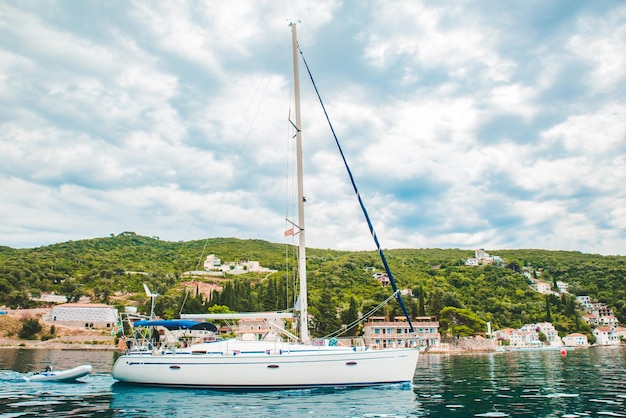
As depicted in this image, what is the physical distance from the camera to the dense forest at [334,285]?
275 feet

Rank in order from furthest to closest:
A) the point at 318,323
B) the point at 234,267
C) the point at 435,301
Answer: the point at 234,267
the point at 435,301
the point at 318,323

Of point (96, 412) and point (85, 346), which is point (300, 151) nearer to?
point (96, 412)

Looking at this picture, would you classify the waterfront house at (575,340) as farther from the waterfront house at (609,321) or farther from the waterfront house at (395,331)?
the waterfront house at (395,331)

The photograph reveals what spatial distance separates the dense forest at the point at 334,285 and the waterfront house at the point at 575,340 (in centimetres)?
675

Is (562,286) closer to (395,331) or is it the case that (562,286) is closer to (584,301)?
(584,301)

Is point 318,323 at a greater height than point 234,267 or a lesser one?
lesser

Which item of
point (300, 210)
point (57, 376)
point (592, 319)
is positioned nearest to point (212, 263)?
point (592, 319)

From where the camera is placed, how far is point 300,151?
2036cm

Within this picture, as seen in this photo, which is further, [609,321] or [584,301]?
[584,301]

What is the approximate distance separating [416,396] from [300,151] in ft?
38.4

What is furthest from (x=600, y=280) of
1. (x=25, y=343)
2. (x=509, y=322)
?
(x=25, y=343)

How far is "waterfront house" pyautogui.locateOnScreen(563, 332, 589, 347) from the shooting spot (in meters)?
96.2

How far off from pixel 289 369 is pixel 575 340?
336ft

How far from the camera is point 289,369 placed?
17094mm
